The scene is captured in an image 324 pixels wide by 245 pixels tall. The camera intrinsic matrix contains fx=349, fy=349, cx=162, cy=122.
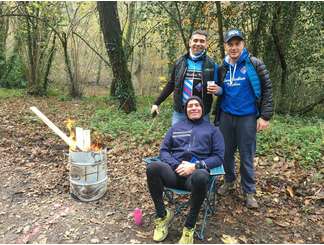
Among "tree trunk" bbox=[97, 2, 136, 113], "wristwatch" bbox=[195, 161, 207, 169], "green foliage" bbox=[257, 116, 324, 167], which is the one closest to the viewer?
"wristwatch" bbox=[195, 161, 207, 169]

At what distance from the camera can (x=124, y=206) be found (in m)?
4.45

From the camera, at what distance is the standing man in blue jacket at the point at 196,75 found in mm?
4023

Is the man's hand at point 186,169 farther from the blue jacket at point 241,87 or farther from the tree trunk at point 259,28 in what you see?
the tree trunk at point 259,28

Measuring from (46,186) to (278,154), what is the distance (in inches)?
142

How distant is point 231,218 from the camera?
4.11 m

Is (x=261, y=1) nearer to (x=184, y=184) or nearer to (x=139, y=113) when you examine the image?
(x=139, y=113)

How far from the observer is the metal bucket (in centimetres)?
438

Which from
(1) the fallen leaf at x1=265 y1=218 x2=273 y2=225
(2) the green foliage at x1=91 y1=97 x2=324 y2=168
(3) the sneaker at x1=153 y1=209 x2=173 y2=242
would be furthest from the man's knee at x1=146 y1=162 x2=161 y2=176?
(2) the green foliage at x1=91 y1=97 x2=324 y2=168

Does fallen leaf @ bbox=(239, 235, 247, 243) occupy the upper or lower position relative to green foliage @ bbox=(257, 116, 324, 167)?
lower

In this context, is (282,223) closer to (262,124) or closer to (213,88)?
(262,124)

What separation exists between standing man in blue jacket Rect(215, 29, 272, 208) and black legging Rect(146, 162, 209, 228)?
2.93 feet

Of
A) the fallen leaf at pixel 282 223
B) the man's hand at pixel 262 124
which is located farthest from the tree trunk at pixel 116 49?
the fallen leaf at pixel 282 223

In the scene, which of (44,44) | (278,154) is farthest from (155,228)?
(44,44)

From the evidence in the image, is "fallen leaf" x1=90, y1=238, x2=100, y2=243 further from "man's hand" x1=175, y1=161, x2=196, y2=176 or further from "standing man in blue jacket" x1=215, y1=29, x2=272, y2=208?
"standing man in blue jacket" x1=215, y1=29, x2=272, y2=208
